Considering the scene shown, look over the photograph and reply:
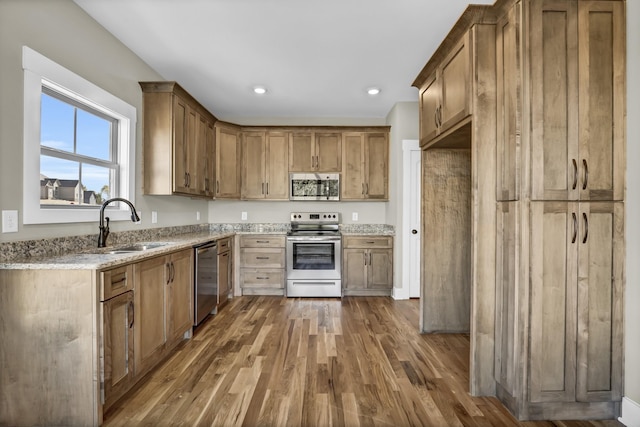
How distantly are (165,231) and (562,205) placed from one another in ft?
11.5

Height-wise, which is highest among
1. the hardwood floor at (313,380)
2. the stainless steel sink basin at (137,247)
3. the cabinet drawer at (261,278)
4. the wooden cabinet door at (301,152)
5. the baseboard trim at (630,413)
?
the wooden cabinet door at (301,152)

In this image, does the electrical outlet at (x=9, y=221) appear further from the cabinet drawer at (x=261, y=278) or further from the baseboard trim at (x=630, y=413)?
the baseboard trim at (x=630, y=413)

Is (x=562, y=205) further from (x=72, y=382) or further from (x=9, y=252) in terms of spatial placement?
(x=9, y=252)

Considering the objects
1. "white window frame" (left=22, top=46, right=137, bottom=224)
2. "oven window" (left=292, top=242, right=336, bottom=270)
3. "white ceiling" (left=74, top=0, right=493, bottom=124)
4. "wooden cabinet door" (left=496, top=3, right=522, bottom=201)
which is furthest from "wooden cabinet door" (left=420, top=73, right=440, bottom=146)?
"white window frame" (left=22, top=46, right=137, bottom=224)

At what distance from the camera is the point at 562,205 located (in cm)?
174

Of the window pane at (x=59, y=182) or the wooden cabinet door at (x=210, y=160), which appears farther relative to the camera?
the wooden cabinet door at (x=210, y=160)

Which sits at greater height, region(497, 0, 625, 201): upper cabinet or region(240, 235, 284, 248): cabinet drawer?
region(497, 0, 625, 201): upper cabinet

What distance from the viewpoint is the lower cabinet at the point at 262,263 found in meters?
4.40

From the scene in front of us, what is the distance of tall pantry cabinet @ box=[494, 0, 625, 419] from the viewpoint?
67.9 inches

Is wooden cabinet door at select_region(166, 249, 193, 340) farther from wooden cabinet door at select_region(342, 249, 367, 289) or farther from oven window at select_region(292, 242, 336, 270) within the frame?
wooden cabinet door at select_region(342, 249, 367, 289)

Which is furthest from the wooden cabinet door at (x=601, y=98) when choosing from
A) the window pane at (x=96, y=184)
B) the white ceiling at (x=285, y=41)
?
the window pane at (x=96, y=184)

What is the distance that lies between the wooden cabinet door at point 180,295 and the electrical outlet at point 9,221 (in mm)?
951

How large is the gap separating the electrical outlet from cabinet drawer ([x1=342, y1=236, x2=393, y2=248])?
3303 mm

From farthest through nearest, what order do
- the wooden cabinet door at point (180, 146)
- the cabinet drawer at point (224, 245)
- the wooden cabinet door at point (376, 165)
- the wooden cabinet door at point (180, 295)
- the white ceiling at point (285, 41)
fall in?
1. the wooden cabinet door at point (376, 165)
2. the cabinet drawer at point (224, 245)
3. the wooden cabinet door at point (180, 146)
4. the wooden cabinet door at point (180, 295)
5. the white ceiling at point (285, 41)
